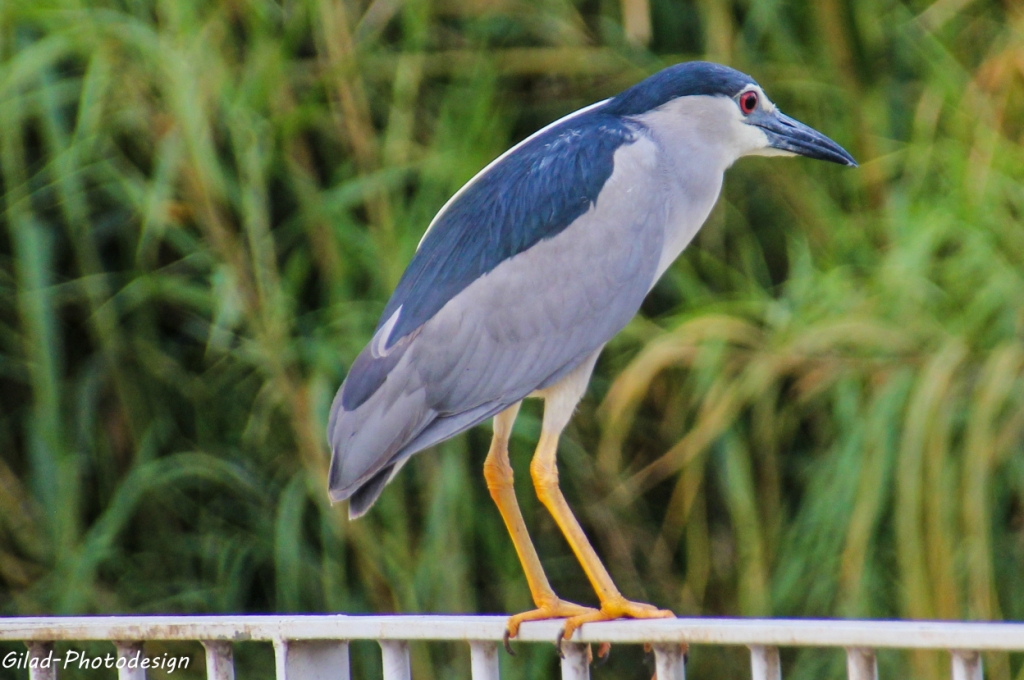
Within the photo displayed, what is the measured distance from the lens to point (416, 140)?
220 cm

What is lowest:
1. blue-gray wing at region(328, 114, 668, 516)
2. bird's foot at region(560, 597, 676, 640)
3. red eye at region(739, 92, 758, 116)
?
bird's foot at region(560, 597, 676, 640)

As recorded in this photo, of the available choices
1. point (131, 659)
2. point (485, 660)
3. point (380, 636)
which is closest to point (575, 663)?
point (485, 660)

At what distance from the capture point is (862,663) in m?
1.00

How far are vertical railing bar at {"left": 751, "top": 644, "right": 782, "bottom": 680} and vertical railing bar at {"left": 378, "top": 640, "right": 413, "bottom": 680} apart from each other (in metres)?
0.34

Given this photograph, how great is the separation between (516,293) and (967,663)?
802 millimetres

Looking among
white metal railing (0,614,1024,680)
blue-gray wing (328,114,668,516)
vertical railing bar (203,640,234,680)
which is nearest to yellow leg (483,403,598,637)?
blue-gray wing (328,114,668,516)

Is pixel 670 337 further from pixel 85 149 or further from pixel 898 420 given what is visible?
pixel 85 149

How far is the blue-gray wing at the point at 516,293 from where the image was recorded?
1.54 metres

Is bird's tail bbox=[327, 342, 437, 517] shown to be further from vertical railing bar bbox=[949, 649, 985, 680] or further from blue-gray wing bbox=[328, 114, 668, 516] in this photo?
vertical railing bar bbox=[949, 649, 985, 680]

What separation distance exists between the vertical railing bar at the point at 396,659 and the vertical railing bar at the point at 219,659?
16 cm

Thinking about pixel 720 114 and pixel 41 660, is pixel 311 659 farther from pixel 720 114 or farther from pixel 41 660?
pixel 720 114

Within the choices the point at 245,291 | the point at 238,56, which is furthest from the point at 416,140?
the point at 245,291

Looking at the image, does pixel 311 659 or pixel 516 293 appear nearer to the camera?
pixel 311 659

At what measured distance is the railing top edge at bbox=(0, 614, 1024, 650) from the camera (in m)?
0.98
